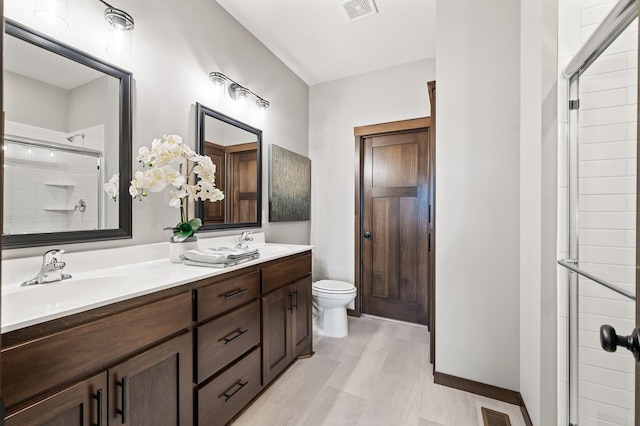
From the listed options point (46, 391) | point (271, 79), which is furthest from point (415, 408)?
point (271, 79)

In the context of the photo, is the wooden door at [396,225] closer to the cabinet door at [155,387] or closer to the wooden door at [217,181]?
the wooden door at [217,181]

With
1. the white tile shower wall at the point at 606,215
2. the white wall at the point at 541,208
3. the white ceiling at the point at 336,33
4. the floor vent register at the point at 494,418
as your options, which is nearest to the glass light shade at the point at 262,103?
the white ceiling at the point at 336,33

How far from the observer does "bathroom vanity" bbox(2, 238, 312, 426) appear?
2.90 feet

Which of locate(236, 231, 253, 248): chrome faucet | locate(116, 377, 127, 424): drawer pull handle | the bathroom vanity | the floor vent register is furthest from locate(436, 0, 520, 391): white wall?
locate(116, 377, 127, 424): drawer pull handle

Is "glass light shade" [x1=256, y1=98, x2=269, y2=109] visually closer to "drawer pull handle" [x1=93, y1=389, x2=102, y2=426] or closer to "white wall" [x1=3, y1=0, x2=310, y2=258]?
"white wall" [x1=3, y1=0, x2=310, y2=258]

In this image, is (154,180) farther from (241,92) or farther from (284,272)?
(241,92)

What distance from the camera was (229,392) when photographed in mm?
1555

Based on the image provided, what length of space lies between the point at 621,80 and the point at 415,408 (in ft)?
5.86

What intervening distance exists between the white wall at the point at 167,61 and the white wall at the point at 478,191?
4.85 feet

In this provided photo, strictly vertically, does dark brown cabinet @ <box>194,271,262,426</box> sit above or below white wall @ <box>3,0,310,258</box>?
below

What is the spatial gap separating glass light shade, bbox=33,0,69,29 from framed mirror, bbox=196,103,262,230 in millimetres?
748

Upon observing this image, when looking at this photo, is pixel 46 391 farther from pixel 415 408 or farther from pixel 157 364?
pixel 415 408

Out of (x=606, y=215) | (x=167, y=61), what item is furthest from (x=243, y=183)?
(x=606, y=215)

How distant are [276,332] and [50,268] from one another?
3.97 feet
